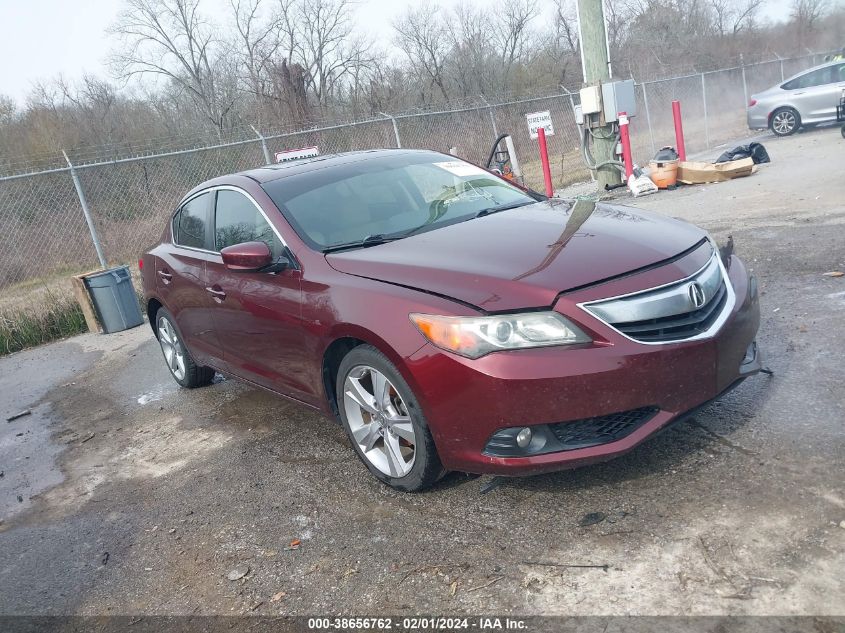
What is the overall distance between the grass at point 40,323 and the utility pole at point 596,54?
8.49m

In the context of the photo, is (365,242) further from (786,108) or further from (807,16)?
(807,16)

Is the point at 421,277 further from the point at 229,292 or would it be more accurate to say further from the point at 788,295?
the point at 788,295

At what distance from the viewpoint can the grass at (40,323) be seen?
916 cm

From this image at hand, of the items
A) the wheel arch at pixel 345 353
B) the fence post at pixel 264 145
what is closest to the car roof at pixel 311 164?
the wheel arch at pixel 345 353

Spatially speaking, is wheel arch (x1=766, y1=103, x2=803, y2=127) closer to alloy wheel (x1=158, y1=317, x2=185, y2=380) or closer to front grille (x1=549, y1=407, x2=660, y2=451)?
alloy wheel (x1=158, y1=317, x2=185, y2=380)

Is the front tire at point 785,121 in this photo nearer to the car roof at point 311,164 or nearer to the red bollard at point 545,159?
the red bollard at point 545,159

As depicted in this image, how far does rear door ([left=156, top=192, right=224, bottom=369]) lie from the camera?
5.00 meters

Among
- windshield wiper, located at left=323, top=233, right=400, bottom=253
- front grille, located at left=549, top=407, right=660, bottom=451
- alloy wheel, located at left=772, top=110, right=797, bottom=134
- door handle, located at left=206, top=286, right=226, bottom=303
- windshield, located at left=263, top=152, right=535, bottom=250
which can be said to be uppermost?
windshield, located at left=263, top=152, right=535, bottom=250

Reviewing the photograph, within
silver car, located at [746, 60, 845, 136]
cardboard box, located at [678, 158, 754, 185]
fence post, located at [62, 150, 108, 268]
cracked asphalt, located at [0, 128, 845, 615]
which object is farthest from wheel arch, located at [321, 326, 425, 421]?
silver car, located at [746, 60, 845, 136]

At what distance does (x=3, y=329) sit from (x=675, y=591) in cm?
899

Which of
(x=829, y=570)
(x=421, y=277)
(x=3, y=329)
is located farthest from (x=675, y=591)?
(x=3, y=329)

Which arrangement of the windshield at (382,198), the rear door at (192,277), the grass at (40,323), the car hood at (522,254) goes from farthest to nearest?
the grass at (40,323) → the rear door at (192,277) → the windshield at (382,198) → the car hood at (522,254)

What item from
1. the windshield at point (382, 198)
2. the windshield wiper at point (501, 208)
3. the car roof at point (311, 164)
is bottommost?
the windshield wiper at point (501, 208)

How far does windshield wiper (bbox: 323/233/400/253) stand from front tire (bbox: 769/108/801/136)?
57.0 ft
